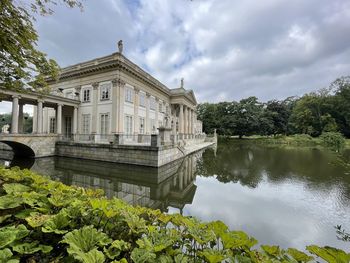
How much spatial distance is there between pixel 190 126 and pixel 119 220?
31032 millimetres

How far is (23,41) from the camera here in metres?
4.18

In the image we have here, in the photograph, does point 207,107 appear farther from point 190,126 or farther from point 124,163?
point 124,163

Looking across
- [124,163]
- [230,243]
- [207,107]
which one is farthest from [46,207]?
[207,107]

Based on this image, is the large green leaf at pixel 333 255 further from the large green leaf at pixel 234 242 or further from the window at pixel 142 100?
the window at pixel 142 100

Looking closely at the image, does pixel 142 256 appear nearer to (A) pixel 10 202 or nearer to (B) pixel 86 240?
(B) pixel 86 240

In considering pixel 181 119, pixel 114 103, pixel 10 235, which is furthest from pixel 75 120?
pixel 10 235

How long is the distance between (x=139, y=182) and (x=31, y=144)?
10.9 metres

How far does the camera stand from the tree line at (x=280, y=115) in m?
42.4

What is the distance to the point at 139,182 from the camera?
28.7 feet

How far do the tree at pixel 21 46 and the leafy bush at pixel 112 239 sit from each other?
3.57 m

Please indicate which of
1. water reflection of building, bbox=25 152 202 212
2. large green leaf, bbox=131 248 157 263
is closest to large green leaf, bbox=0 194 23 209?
large green leaf, bbox=131 248 157 263

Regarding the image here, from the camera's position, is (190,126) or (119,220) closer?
(119,220)

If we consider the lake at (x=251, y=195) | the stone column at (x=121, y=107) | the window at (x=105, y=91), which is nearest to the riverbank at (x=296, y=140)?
the lake at (x=251, y=195)

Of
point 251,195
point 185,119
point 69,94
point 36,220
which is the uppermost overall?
point 69,94
